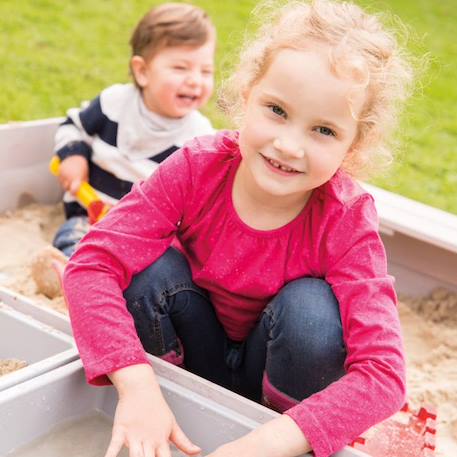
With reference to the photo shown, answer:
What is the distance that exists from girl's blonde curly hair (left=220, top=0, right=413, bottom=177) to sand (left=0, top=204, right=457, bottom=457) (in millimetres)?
478

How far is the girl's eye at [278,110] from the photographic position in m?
1.10

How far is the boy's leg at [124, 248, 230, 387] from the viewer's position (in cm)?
122

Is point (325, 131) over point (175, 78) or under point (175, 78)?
over

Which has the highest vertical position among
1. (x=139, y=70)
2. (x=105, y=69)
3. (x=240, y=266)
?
(x=240, y=266)

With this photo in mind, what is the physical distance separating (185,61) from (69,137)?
34 cm

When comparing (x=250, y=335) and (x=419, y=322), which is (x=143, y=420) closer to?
(x=250, y=335)

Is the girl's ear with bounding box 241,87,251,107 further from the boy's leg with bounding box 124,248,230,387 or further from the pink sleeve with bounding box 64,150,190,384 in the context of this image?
the boy's leg with bounding box 124,248,230,387

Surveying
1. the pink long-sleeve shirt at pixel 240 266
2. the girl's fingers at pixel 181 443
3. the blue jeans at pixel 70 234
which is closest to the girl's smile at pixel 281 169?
the pink long-sleeve shirt at pixel 240 266

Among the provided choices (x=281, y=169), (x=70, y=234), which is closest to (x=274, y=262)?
(x=281, y=169)

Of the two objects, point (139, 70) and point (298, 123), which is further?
point (139, 70)

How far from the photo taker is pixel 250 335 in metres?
1.29

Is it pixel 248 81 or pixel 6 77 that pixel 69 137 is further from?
pixel 6 77

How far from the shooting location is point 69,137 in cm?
198

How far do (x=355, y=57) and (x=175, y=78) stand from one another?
932 mm
